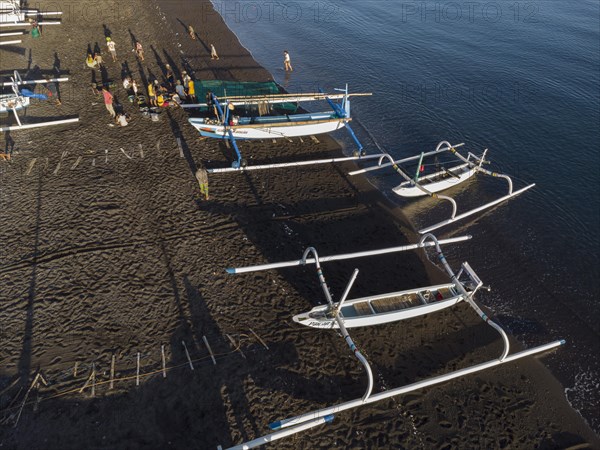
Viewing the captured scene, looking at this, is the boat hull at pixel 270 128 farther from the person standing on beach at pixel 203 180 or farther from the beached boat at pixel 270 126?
the person standing on beach at pixel 203 180

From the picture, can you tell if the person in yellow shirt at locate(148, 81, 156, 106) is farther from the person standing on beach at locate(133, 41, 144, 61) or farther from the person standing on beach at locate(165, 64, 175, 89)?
the person standing on beach at locate(133, 41, 144, 61)

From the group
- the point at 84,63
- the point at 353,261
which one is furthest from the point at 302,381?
the point at 84,63

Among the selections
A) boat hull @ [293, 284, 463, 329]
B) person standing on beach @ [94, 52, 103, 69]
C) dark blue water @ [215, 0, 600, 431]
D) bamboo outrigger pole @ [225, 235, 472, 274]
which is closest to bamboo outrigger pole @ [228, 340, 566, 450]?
boat hull @ [293, 284, 463, 329]

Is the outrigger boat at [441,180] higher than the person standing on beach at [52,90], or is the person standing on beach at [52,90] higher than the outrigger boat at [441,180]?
the person standing on beach at [52,90]

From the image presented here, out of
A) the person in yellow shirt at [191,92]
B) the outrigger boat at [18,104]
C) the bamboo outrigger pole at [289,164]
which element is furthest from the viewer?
the person in yellow shirt at [191,92]

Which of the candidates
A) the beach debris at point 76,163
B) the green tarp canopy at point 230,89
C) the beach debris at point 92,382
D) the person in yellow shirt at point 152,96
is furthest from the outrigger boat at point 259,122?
the beach debris at point 92,382

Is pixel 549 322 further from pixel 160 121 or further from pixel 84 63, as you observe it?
pixel 84 63

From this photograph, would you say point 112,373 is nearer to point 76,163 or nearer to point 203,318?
point 203,318
